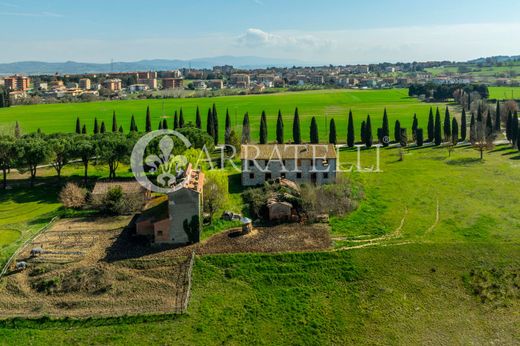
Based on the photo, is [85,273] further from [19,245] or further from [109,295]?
[19,245]

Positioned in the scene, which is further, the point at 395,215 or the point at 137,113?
the point at 137,113

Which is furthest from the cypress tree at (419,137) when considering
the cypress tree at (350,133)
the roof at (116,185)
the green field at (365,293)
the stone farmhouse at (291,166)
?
the roof at (116,185)

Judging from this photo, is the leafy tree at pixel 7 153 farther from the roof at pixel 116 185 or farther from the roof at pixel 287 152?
the roof at pixel 287 152

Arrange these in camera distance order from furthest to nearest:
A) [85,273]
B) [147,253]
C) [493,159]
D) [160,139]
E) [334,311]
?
[493,159] < [160,139] < [147,253] < [85,273] < [334,311]

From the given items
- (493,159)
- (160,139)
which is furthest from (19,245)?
(493,159)

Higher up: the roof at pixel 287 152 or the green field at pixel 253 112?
the green field at pixel 253 112

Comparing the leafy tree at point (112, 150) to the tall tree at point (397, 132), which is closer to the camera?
the leafy tree at point (112, 150)

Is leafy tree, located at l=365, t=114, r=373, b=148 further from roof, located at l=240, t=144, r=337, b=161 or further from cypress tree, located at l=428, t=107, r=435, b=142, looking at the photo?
roof, located at l=240, t=144, r=337, b=161
